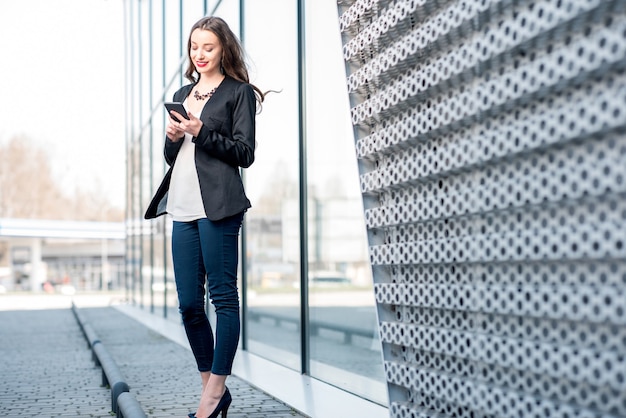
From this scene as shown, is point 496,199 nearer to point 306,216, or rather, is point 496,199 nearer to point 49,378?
point 306,216

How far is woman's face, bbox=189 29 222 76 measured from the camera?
11.1 feet

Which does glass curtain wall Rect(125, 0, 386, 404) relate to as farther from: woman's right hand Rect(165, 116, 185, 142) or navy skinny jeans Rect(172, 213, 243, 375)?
woman's right hand Rect(165, 116, 185, 142)

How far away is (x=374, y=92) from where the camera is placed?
2.81 meters

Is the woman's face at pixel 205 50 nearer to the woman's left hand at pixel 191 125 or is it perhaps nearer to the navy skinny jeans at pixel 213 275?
the woman's left hand at pixel 191 125

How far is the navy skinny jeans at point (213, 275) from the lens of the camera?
3273mm

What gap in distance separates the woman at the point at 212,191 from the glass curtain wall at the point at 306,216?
1238 mm

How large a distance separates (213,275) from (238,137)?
1.88 ft

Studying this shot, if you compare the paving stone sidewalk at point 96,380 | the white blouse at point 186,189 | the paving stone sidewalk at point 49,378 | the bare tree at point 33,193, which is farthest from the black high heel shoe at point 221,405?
the bare tree at point 33,193

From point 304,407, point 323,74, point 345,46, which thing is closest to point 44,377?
point 304,407

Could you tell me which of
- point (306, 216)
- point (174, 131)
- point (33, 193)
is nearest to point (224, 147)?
point (174, 131)

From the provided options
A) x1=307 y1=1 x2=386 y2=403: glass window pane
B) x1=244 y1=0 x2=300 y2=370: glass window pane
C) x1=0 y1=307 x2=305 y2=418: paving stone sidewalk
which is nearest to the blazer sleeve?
x1=0 y1=307 x2=305 y2=418: paving stone sidewalk

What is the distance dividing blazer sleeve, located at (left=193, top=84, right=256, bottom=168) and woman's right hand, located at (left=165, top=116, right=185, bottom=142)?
0.08 meters

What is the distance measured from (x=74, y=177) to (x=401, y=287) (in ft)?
161

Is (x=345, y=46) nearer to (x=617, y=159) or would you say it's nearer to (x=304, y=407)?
(x=617, y=159)
